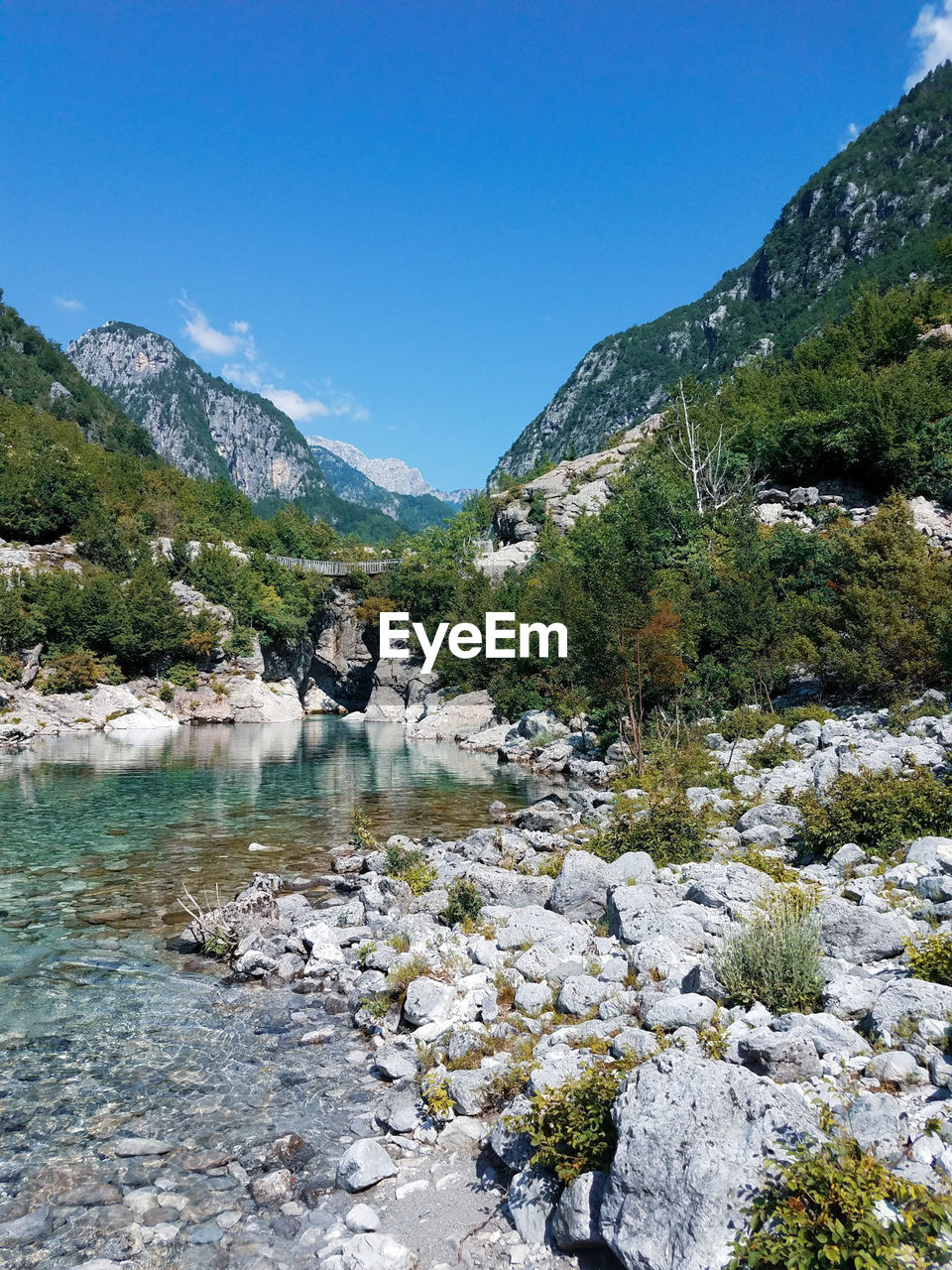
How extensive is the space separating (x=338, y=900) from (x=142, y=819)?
10.5 metres

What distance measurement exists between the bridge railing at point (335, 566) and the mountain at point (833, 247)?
30672 millimetres

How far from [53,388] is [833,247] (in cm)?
13908

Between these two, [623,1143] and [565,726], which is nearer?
[623,1143]

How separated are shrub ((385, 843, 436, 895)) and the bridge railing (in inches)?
2535

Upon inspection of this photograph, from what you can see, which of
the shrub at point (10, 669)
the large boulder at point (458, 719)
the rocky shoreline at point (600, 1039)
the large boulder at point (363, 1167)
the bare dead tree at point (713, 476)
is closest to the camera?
the rocky shoreline at point (600, 1039)

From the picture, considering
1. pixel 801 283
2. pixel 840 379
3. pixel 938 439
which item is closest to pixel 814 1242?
pixel 938 439

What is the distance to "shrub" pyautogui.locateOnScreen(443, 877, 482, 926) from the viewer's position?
35.0 ft

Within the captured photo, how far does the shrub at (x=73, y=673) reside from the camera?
5025cm

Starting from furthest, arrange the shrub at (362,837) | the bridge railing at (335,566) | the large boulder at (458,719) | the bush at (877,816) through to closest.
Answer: the bridge railing at (335,566) < the large boulder at (458,719) < the shrub at (362,837) < the bush at (877,816)

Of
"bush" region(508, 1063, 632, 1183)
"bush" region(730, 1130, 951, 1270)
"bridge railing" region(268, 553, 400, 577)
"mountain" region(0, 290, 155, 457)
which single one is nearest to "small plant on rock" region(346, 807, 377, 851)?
"bush" region(508, 1063, 632, 1183)

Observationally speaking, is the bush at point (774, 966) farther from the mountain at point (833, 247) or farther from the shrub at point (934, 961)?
the mountain at point (833, 247)

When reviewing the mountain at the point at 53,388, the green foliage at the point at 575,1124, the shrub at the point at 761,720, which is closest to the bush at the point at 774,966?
the green foliage at the point at 575,1124

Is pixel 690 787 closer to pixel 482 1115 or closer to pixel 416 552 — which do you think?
pixel 482 1115

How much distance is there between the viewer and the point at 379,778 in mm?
29734
